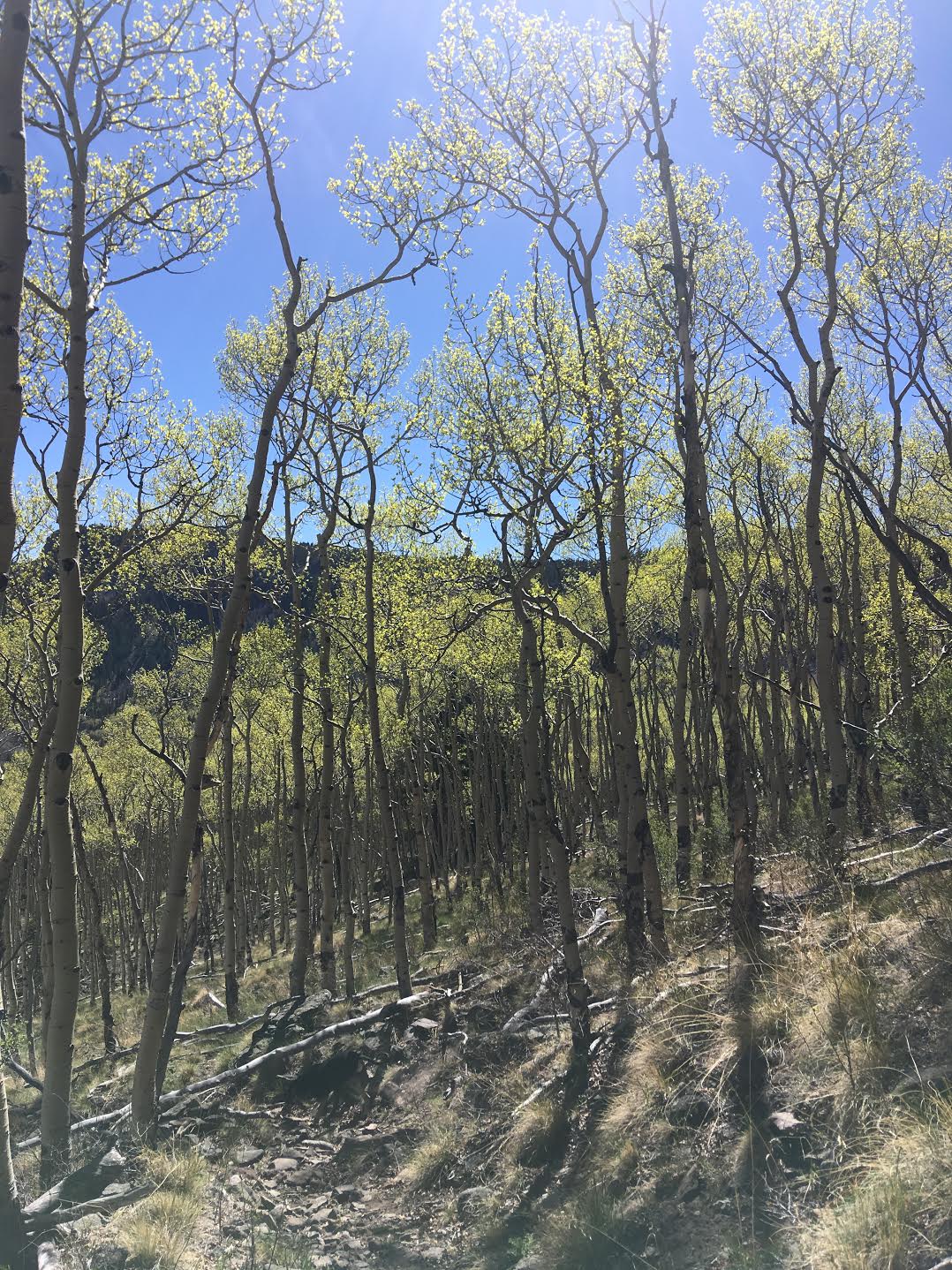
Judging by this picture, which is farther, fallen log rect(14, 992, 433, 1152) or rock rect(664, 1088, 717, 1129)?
fallen log rect(14, 992, 433, 1152)

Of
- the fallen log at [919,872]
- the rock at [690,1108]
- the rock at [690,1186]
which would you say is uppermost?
the fallen log at [919,872]

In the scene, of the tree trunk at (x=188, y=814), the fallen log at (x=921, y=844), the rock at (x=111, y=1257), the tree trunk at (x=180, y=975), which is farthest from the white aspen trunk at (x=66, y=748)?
the fallen log at (x=921, y=844)

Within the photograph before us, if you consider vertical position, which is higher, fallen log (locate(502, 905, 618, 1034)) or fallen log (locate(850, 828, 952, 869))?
fallen log (locate(850, 828, 952, 869))

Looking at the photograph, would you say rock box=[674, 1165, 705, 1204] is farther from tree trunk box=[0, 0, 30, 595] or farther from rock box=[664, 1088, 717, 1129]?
tree trunk box=[0, 0, 30, 595]

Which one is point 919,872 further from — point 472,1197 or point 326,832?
point 326,832

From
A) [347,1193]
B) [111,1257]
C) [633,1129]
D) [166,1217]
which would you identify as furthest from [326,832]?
[633,1129]

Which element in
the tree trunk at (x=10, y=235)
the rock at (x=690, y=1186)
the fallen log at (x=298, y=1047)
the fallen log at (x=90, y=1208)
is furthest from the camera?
the fallen log at (x=298, y=1047)

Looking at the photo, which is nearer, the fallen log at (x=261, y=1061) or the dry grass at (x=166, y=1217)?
Answer: the dry grass at (x=166, y=1217)

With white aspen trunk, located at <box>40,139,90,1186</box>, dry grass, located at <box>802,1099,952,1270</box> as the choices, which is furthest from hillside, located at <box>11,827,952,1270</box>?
white aspen trunk, located at <box>40,139,90,1186</box>

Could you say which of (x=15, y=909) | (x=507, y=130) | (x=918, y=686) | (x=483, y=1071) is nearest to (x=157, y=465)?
(x=507, y=130)

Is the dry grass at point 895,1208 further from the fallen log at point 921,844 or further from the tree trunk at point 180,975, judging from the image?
the tree trunk at point 180,975

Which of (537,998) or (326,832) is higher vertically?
(326,832)

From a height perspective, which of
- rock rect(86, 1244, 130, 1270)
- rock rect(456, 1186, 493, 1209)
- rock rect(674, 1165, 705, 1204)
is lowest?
rock rect(456, 1186, 493, 1209)

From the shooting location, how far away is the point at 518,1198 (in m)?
5.30
